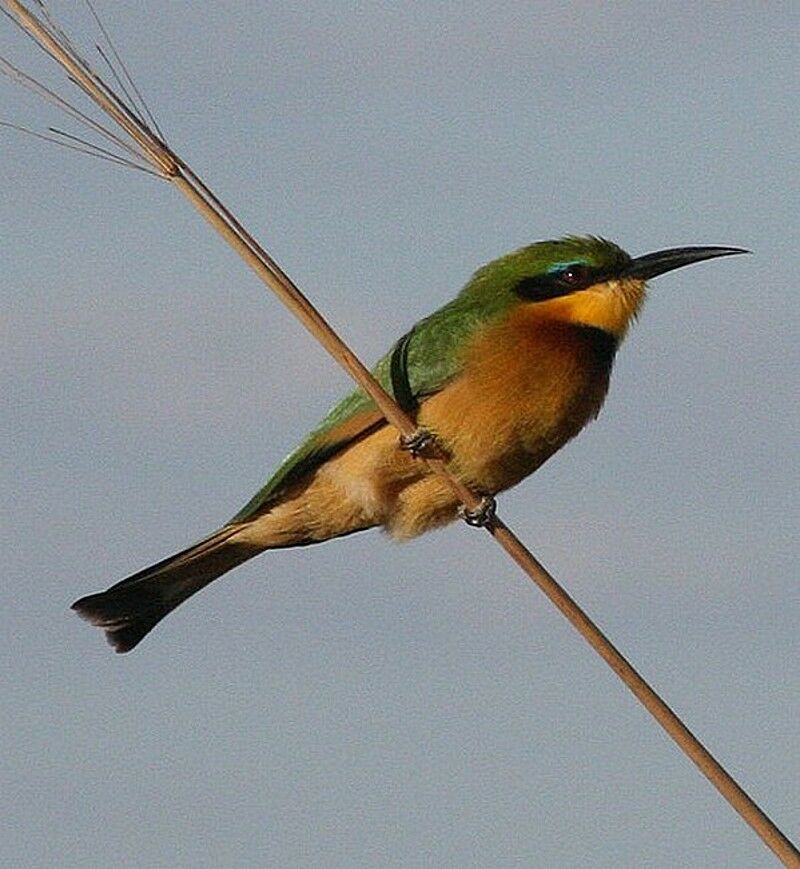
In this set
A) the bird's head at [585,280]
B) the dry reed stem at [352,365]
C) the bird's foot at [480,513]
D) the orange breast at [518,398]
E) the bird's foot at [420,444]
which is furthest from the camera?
the bird's head at [585,280]

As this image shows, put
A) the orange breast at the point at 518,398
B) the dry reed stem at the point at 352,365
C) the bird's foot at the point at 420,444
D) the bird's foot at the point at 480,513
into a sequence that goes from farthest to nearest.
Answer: the orange breast at the point at 518,398 < the bird's foot at the point at 420,444 < the bird's foot at the point at 480,513 < the dry reed stem at the point at 352,365

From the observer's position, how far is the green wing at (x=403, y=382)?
217 inches

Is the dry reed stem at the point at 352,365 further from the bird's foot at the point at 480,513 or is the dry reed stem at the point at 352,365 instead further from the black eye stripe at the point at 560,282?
the black eye stripe at the point at 560,282

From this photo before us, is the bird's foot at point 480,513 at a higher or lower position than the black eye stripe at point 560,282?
lower

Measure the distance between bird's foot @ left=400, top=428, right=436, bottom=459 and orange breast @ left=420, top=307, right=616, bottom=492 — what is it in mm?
45

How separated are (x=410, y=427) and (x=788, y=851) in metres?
1.36

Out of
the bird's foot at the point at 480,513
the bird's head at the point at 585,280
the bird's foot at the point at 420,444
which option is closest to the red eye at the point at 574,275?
the bird's head at the point at 585,280

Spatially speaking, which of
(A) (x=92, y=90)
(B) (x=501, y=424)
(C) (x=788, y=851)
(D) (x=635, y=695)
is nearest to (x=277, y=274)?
(A) (x=92, y=90)

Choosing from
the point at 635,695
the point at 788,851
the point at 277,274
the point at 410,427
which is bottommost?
the point at 788,851

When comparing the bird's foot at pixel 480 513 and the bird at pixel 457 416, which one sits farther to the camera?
the bird at pixel 457 416

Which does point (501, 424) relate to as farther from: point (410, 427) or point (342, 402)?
point (410, 427)

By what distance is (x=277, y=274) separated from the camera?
3492 millimetres

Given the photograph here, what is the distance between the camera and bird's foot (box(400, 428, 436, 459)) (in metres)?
5.22

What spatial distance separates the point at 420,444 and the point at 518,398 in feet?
1.07
